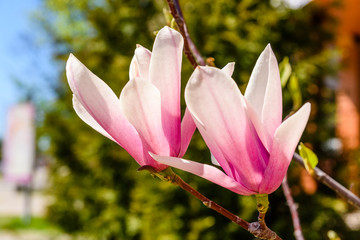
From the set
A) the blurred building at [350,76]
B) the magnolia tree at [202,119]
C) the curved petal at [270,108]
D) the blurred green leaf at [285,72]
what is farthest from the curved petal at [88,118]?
the blurred building at [350,76]

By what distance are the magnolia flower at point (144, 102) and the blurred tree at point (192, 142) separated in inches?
99.1

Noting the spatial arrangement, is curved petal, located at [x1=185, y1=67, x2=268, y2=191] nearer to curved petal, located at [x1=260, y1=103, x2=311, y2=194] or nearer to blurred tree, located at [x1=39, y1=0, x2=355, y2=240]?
curved petal, located at [x1=260, y1=103, x2=311, y2=194]

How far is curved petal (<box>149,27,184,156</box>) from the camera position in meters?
0.36

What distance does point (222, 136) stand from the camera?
1.12 feet

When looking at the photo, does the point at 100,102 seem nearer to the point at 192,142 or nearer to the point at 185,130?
the point at 185,130

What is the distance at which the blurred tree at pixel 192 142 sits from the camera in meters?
3.01

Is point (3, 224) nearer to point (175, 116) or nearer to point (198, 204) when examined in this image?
point (198, 204)

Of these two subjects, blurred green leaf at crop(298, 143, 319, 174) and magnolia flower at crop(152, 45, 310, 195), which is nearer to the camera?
magnolia flower at crop(152, 45, 310, 195)

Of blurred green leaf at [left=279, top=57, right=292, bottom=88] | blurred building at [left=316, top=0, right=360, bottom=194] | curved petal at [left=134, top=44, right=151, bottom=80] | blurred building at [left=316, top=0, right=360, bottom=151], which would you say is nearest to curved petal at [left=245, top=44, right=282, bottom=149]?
curved petal at [left=134, top=44, right=151, bottom=80]

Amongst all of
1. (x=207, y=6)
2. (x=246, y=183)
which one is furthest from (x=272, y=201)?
(x=246, y=183)

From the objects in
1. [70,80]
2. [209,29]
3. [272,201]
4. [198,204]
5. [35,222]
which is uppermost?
[70,80]

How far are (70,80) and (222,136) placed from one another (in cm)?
14

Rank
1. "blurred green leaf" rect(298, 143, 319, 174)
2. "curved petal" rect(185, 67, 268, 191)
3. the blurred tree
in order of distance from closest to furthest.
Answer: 1. "curved petal" rect(185, 67, 268, 191)
2. "blurred green leaf" rect(298, 143, 319, 174)
3. the blurred tree

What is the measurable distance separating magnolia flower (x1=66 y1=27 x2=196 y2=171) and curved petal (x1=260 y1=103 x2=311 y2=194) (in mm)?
85
